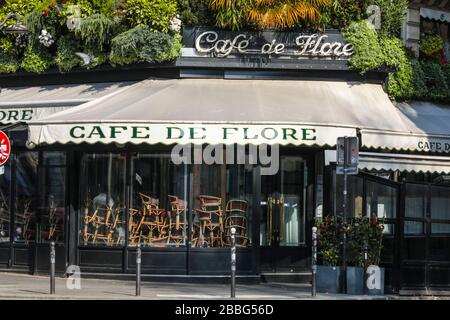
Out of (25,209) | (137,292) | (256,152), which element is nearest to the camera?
(137,292)

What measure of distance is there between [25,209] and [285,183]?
256 inches

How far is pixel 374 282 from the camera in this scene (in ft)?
81.3

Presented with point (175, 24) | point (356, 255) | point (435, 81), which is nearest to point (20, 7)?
point (175, 24)

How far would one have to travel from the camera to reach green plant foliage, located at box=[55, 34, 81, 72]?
28.3 m

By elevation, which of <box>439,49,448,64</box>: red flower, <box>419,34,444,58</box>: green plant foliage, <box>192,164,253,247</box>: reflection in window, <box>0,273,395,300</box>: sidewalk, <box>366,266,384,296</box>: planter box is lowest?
<box>0,273,395,300</box>: sidewalk

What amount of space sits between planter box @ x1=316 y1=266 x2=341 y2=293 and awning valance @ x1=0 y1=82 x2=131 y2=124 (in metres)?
6.72

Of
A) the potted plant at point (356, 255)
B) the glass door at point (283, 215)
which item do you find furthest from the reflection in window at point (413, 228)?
the glass door at point (283, 215)

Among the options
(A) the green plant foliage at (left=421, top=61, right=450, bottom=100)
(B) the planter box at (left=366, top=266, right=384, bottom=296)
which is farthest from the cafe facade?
(A) the green plant foliage at (left=421, top=61, right=450, bottom=100)

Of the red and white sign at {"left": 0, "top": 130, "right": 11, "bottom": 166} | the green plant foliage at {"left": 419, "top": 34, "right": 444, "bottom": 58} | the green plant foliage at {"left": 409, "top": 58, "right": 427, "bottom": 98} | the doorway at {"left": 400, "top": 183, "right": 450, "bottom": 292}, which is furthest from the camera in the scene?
the green plant foliage at {"left": 419, "top": 34, "right": 444, "bottom": 58}

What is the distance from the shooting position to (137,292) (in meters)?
23.1

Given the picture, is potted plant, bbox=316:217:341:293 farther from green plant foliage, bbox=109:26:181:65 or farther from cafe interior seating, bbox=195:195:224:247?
green plant foliage, bbox=109:26:181:65

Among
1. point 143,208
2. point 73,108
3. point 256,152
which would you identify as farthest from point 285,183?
point 73,108

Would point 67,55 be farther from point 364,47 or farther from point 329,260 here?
point 329,260

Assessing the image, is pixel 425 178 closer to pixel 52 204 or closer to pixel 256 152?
pixel 256 152
